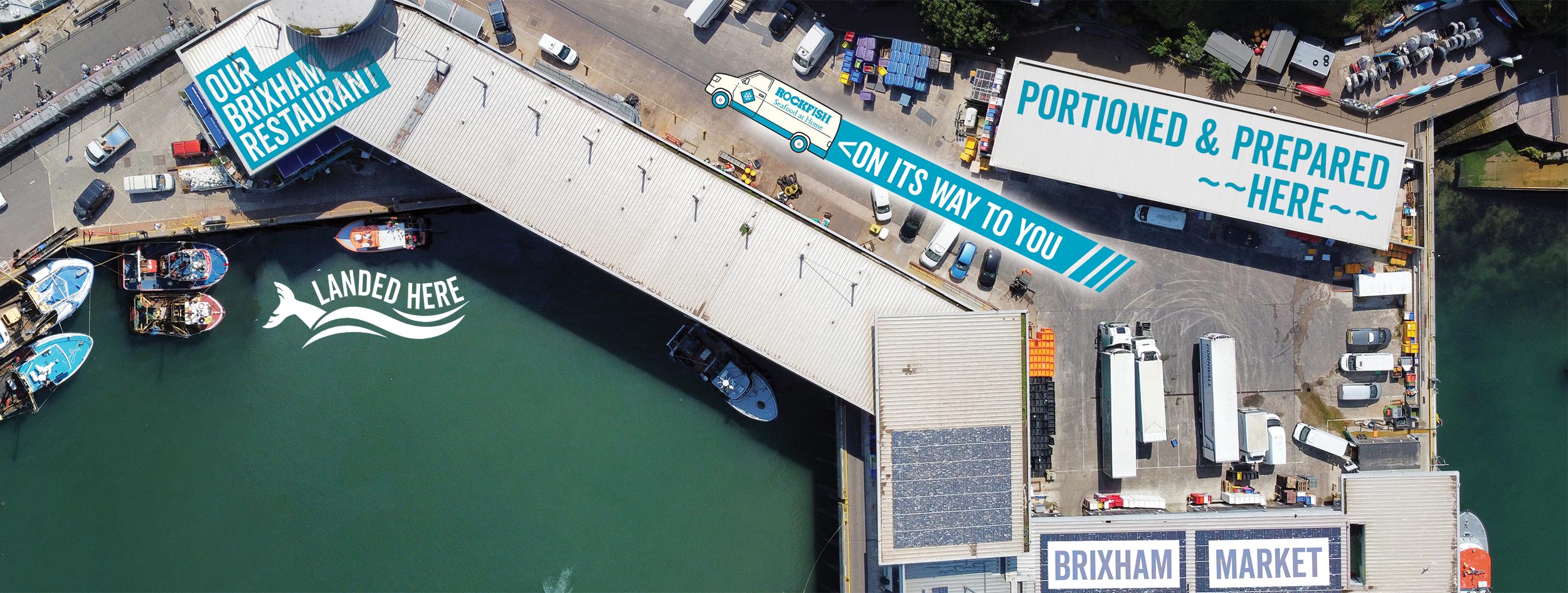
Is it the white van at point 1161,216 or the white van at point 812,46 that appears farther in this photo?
the white van at point 1161,216

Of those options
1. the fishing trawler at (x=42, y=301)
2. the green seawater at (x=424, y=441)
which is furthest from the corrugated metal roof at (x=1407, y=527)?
the fishing trawler at (x=42, y=301)

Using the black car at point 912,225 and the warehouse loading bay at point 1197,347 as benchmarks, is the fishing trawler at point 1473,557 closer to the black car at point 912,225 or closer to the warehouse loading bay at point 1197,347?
the warehouse loading bay at point 1197,347

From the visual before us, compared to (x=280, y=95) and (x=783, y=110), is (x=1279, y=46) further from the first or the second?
(x=280, y=95)

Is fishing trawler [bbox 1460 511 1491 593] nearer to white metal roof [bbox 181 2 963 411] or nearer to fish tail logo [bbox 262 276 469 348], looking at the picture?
white metal roof [bbox 181 2 963 411]

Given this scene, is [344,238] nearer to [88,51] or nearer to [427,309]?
[427,309]

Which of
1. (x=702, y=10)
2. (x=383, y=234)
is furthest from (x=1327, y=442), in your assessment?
(x=383, y=234)
